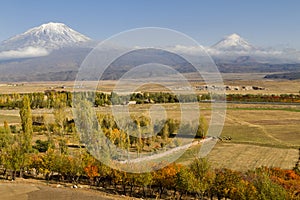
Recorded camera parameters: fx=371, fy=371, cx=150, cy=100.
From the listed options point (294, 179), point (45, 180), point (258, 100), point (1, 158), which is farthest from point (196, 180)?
point (258, 100)

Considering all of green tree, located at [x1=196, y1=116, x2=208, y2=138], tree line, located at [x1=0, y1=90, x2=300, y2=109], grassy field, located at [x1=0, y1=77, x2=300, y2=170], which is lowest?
grassy field, located at [x1=0, y1=77, x2=300, y2=170]

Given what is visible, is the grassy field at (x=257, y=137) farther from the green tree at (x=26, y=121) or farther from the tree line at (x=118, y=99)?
the green tree at (x=26, y=121)

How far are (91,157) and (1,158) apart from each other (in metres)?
6.86

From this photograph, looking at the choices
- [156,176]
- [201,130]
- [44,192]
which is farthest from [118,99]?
[156,176]

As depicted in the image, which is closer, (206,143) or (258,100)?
(206,143)

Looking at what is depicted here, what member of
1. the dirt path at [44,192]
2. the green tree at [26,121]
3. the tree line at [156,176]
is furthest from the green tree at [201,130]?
the dirt path at [44,192]

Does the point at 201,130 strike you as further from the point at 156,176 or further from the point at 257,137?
the point at 156,176

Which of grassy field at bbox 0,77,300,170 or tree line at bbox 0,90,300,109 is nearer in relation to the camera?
grassy field at bbox 0,77,300,170

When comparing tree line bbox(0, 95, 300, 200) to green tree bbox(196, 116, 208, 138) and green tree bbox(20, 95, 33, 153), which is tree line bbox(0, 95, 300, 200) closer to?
green tree bbox(20, 95, 33, 153)

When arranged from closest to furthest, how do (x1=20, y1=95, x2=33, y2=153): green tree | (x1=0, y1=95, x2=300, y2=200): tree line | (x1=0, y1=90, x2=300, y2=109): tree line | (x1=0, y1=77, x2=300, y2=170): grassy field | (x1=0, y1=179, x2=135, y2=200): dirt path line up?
(x1=0, y1=95, x2=300, y2=200): tree line < (x1=0, y1=179, x2=135, y2=200): dirt path < (x1=0, y1=77, x2=300, y2=170): grassy field < (x1=20, y1=95, x2=33, y2=153): green tree < (x1=0, y1=90, x2=300, y2=109): tree line

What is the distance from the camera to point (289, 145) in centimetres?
3769

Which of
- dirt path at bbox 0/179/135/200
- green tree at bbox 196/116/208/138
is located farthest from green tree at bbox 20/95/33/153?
green tree at bbox 196/116/208/138

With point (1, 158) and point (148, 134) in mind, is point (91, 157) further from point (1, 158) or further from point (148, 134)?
point (148, 134)

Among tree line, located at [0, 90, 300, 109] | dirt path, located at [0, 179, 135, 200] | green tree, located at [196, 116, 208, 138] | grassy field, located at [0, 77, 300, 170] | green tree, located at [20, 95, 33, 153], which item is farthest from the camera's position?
tree line, located at [0, 90, 300, 109]
